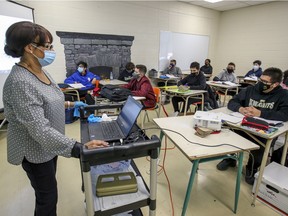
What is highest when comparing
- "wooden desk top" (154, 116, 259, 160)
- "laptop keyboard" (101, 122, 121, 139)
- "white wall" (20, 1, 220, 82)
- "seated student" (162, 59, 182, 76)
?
"white wall" (20, 1, 220, 82)

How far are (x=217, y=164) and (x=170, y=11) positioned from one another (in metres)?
5.06

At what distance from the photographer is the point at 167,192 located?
5.74 ft

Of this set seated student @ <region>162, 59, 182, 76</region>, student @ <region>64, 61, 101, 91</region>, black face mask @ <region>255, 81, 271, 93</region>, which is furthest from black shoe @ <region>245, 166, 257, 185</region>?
seated student @ <region>162, 59, 182, 76</region>

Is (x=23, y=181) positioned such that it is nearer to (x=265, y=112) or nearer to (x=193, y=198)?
(x=193, y=198)

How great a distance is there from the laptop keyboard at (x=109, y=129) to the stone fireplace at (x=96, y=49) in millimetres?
3514

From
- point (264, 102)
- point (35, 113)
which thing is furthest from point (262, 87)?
point (35, 113)

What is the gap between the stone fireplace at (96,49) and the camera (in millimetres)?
4301

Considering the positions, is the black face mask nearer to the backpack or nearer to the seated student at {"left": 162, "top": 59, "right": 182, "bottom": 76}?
the backpack

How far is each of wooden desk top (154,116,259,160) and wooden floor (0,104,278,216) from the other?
671 millimetres

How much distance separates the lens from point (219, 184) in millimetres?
1874

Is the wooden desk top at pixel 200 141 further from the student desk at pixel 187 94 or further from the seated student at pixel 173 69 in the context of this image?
the seated student at pixel 173 69

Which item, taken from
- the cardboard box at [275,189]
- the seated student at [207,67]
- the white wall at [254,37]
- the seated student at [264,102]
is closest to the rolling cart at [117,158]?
the cardboard box at [275,189]

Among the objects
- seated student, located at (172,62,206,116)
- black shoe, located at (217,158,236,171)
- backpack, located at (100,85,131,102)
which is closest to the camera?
black shoe, located at (217,158,236,171)

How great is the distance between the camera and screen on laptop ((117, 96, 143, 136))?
1.18m
